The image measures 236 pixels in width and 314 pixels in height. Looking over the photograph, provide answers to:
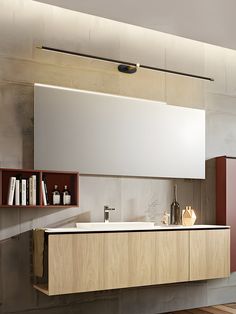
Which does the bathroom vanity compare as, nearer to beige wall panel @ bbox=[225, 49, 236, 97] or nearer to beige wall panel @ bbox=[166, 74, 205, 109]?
beige wall panel @ bbox=[166, 74, 205, 109]

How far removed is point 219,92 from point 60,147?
232 centimetres

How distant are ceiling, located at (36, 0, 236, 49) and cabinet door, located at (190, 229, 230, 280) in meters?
2.17

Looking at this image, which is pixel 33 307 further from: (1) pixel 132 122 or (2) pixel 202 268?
(1) pixel 132 122

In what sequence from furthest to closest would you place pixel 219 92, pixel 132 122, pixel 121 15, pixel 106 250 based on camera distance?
pixel 219 92, pixel 132 122, pixel 121 15, pixel 106 250

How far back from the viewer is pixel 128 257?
440cm

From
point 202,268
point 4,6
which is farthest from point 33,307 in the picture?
point 4,6

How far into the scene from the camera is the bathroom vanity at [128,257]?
13.3ft

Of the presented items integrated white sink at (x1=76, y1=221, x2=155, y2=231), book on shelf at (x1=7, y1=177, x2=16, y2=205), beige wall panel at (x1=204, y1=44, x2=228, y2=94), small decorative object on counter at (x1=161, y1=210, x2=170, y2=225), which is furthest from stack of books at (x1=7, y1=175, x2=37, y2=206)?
beige wall panel at (x1=204, y1=44, x2=228, y2=94)

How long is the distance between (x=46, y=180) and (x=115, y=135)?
2.93 ft

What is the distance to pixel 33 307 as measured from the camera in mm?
4398

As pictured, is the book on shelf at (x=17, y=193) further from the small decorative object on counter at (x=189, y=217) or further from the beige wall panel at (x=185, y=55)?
the beige wall panel at (x=185, y=55)

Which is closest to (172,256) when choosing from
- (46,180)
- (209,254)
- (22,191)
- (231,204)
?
(209,254)

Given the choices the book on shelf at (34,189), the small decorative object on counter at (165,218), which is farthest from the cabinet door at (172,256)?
the book on shelf at (34,189)

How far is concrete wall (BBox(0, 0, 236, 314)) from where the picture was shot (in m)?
4.38
